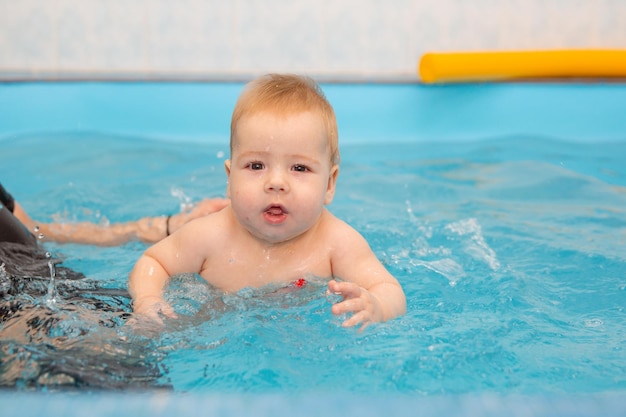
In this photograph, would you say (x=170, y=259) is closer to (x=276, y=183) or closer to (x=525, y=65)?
(x=276, y=183)

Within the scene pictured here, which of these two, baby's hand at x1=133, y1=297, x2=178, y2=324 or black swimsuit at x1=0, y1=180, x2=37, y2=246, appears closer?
baby's hand at x1=133, y1=297, x2=178, y2=324

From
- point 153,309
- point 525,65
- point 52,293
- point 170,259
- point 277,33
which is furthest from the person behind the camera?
point 277,33

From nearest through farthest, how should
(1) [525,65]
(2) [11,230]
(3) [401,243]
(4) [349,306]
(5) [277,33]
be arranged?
1. (4) [349,306]
2. (2) [11,230]
3. (3) [401,243]
4. (1) [525,65]
5. (5) [277,33]

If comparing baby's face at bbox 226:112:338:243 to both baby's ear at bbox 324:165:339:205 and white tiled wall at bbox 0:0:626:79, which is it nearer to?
baby's ear at bbox 324:165:339:205

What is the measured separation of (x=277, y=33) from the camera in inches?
222

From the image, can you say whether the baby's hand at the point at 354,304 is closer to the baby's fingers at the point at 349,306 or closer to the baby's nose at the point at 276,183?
the baby's fingers at the point at 349,306

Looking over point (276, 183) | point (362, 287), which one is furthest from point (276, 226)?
point (362, 287)

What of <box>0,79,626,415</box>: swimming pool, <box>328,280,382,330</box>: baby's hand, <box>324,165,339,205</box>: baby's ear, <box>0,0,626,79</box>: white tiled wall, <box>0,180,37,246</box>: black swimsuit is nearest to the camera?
<box>0,79,626,415</box>: swimming pool

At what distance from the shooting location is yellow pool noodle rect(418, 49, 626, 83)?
15.1 ft

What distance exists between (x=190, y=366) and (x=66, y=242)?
4.00 ft

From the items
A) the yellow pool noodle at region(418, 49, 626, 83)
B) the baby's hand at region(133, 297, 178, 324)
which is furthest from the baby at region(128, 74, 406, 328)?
the yellow pool noodle at region(418, 49, 626, 83)

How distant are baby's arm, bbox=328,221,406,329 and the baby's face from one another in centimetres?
17

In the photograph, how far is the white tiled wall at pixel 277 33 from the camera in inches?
217

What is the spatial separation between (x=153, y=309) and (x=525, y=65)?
3.59 meters
